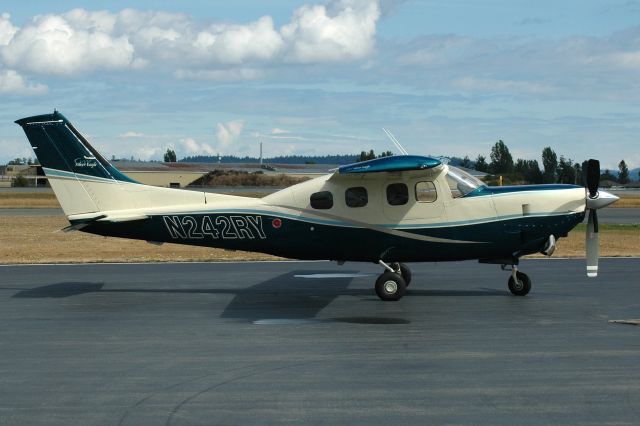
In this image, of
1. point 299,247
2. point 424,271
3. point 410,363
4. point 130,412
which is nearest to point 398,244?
point 299,247

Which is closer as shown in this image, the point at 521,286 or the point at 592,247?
the point at 592,247

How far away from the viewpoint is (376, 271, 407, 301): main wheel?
16031 millimetres

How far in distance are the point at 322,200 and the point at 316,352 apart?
5867mm

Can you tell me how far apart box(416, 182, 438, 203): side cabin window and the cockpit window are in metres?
0.36

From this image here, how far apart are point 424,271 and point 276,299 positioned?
556 centimetres

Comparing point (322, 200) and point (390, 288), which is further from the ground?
point (322, 200)

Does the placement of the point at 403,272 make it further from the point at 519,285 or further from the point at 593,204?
the point at 593,204

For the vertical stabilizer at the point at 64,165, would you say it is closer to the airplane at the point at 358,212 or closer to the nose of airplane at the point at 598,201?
the airplane at the point at 358,212

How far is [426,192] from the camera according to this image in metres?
16.4

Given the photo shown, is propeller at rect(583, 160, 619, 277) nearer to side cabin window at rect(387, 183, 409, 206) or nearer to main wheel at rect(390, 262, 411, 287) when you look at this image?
side cabin window at rect(387, 183, 409, 206)

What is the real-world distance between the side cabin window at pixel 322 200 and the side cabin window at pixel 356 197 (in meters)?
0.33

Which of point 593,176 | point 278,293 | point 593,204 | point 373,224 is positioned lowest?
point 278,293

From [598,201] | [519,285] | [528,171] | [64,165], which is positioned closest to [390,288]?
[519,285]

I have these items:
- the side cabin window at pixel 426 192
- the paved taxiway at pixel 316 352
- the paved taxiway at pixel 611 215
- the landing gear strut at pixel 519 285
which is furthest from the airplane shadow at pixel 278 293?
the paved taxiway at pixel 611 215
